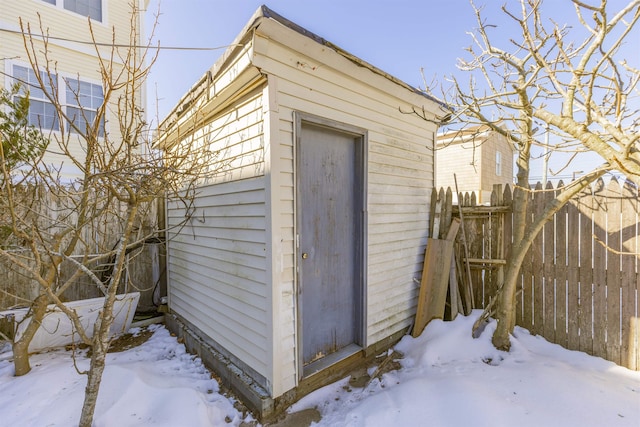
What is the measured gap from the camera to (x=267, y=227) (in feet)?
8.24

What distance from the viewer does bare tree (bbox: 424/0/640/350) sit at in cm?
202

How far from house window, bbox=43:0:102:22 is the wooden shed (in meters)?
6.85

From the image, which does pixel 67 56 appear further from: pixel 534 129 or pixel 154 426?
pixel 534 129

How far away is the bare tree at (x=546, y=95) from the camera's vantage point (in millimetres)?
2018

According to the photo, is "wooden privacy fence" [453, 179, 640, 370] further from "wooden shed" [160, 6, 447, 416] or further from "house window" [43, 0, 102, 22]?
"house window" [43, 0, 102, 22]

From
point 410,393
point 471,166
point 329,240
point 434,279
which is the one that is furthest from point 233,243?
point 471,166

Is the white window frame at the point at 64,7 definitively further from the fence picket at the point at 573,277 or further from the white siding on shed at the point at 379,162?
the fence picket at the point at 573,277

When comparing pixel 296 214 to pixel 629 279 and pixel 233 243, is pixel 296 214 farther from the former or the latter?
pixel 629 279

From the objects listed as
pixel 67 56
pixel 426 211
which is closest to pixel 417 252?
pixel 426 211

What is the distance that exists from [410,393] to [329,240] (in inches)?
63.3

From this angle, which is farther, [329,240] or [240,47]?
[329,240]

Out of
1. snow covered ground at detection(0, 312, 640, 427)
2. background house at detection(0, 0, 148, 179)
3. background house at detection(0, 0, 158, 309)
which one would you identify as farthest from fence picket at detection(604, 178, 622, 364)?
background house at detection(0, 0, 148, 179)

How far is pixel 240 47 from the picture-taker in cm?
241

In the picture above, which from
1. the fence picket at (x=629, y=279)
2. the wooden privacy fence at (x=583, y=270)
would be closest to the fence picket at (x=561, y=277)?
the wooden privacy fence at (x=583, y=270)
